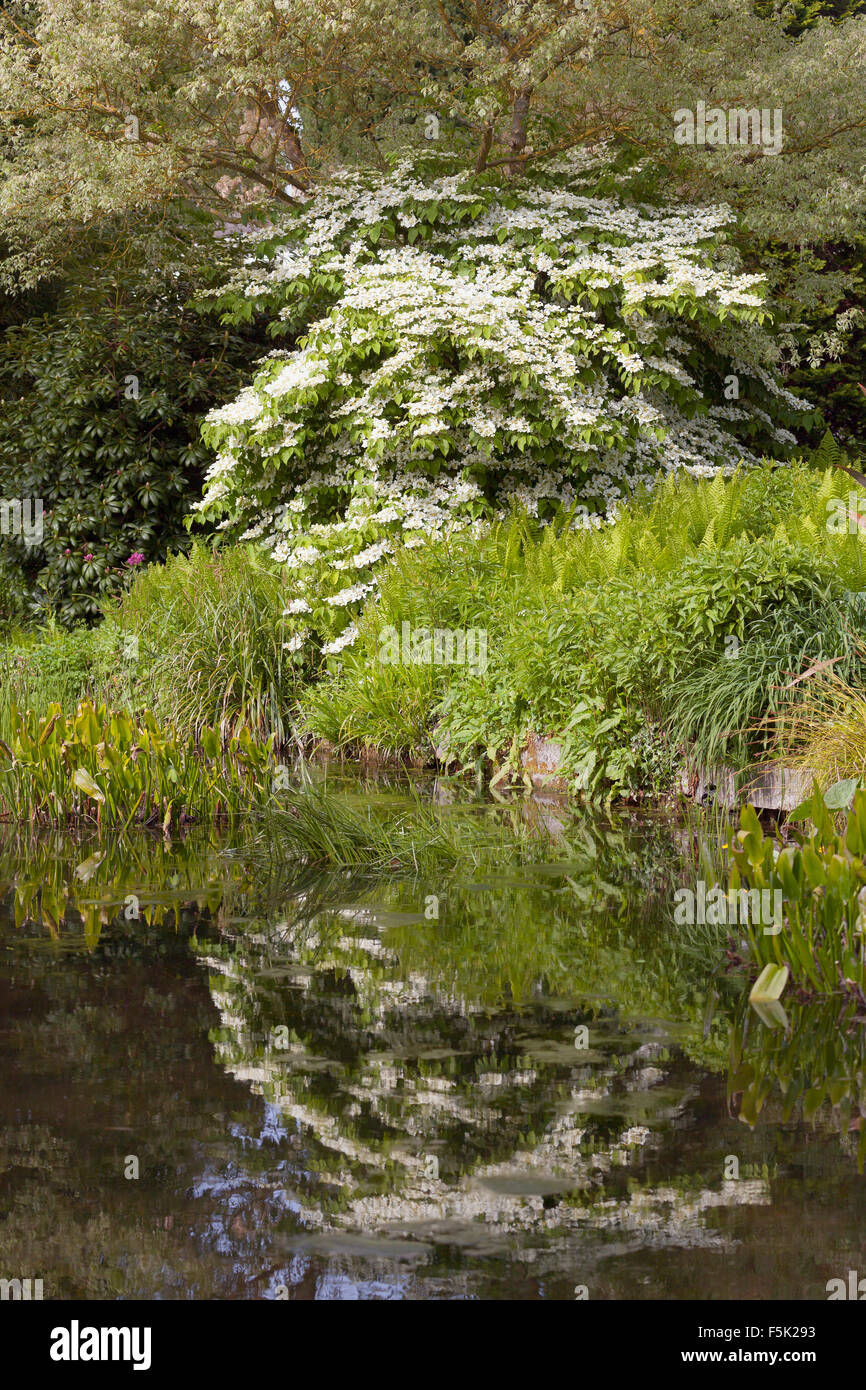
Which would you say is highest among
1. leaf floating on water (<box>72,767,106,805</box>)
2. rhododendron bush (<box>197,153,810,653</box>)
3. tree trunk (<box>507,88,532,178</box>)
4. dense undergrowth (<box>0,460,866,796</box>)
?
tree trunk (<box>507,88,532,178</box>)

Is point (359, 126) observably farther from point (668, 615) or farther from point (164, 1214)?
point (164, 1214)

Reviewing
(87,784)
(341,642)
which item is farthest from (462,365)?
(87,784)

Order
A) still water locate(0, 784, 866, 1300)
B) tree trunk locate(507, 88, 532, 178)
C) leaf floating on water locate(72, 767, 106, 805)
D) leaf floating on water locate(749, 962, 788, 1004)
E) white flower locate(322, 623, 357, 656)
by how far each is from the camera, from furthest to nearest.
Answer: tree trunk locate(507, 88, 532, 178) < white flower locate(322, 623, 357, 656) < leaf floating on water locate(72, 767, 106, 805) < leaf floating on water locate(749, 962, 788, 1004) < still water locate(0, 784, 866, 1300)

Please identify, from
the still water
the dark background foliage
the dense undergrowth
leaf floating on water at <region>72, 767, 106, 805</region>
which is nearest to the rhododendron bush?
the dense undergrowth

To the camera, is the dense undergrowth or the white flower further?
the white flower

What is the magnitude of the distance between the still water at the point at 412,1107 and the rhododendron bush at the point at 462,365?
5211 millimetres

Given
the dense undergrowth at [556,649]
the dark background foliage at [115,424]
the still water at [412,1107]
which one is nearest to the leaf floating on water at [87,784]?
the dense undergrowth at [556,649]

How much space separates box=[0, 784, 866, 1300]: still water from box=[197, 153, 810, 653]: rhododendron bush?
17.1 feet

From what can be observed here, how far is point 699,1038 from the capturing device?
147 inches

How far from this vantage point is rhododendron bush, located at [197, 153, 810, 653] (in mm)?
10250

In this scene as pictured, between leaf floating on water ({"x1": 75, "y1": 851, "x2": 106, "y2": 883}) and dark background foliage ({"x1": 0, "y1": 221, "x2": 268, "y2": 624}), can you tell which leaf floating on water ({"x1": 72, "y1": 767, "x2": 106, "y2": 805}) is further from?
dark background foliage ({"x1": 0, "y1": 221, "x2": 268, "y2": 624})

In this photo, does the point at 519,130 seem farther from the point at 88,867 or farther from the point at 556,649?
the point at 88,867

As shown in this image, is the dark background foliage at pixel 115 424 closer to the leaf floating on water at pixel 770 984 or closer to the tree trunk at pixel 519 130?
the tree trunk at pixel 519 130

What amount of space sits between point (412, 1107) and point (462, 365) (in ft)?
28.5
